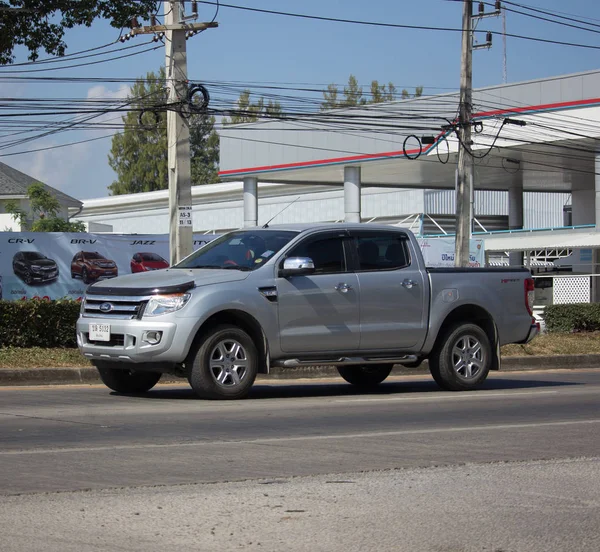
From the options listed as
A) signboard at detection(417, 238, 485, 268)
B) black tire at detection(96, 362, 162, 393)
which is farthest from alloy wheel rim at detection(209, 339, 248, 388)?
signboard at detection(417, 238, 485, 268)

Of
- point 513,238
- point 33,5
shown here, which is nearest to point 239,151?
point 513,238

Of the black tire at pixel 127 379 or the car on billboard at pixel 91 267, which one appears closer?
the black tire at pixel 127 379

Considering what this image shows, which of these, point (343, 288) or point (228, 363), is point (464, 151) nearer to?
point (343, 288)

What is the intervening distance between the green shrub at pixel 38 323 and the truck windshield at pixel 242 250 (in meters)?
4.02

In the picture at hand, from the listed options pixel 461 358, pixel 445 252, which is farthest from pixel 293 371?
pixel 445 252

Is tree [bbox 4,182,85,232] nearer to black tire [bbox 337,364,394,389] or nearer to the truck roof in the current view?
black tire [bbox 337,364,394,389]

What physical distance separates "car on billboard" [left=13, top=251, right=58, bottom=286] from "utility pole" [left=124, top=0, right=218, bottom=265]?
3.90m

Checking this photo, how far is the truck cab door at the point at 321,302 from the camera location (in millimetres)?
11812

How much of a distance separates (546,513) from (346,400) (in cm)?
594

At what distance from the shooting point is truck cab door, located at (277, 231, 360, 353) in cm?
1181

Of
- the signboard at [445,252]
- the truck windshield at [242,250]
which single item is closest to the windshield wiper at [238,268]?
the truck windshield at [242,250]

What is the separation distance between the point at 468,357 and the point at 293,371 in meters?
3.54

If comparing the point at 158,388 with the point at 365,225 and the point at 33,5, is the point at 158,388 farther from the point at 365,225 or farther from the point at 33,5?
the point at 33,5

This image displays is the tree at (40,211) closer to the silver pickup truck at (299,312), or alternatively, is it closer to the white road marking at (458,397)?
the silver pickup truck at (299,312)
